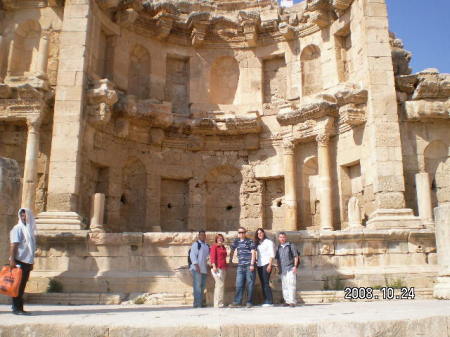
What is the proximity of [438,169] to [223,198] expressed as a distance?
7.55 m

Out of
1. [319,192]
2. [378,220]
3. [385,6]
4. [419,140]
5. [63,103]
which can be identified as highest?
[385,6]

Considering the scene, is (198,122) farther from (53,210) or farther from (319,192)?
(53,210)

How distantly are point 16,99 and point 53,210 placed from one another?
3583 mm

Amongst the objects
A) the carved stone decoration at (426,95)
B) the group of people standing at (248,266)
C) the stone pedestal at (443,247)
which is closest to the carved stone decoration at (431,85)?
the carved stone decoration at (426,95)

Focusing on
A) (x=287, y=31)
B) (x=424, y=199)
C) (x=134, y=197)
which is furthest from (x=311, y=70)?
(x=134, y=197)

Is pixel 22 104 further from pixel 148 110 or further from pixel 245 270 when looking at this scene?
pixel 245 270

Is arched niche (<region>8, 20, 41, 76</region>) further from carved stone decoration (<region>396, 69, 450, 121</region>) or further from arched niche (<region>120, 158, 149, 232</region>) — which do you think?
carved stone decoration (<region>396, 69, 450, 121</region>)

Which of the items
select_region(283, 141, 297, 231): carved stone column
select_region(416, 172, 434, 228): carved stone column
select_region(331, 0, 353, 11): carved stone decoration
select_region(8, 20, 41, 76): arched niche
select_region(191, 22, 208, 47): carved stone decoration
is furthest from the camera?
select_region(191, 22, 208, 47): carved stone decoration

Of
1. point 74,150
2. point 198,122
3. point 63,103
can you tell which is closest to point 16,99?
point 63,103

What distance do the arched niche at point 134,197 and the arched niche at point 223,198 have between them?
8.01 ft

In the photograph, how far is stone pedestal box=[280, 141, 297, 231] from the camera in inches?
626

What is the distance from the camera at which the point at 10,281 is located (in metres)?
6.55

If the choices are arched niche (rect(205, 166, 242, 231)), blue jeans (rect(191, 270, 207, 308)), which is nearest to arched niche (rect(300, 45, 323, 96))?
arched niche (rect(205, 166, 242, 231))

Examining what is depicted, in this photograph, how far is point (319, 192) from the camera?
15.7 metres
